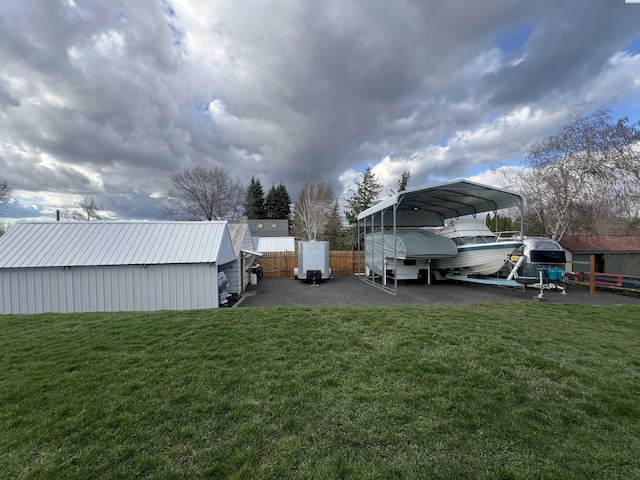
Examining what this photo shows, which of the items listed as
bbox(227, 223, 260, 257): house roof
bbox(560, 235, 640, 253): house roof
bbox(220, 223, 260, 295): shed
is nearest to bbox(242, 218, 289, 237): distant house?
bbox(227, 223, 260, 257): house roof

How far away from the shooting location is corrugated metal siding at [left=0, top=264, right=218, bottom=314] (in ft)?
26.7

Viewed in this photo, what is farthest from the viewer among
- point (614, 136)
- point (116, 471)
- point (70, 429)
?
point (614, 136)

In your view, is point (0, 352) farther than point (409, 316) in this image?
No

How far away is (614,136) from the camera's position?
11422mm

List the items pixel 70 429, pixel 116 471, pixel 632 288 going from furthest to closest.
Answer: pixel 632 288, pixel 70 429, pixel 116 471

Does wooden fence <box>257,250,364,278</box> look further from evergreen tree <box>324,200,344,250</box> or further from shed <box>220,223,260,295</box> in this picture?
evergreen tree <box>324,200,344,250</box>

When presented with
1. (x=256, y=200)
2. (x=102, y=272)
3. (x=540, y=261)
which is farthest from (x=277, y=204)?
(x=540, y=261)

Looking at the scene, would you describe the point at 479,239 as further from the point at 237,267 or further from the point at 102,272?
the point at 102,272

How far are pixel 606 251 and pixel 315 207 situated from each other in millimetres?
23663

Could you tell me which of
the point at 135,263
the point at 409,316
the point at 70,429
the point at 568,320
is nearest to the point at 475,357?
→ the point at 409,316

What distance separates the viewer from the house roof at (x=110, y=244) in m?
8.34

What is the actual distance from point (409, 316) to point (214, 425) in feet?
14.9

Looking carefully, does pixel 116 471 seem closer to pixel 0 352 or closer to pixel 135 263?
pixel 0 352

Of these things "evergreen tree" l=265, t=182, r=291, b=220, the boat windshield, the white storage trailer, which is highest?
"evergreen tree" l=265, t=182, r=291, b=220
